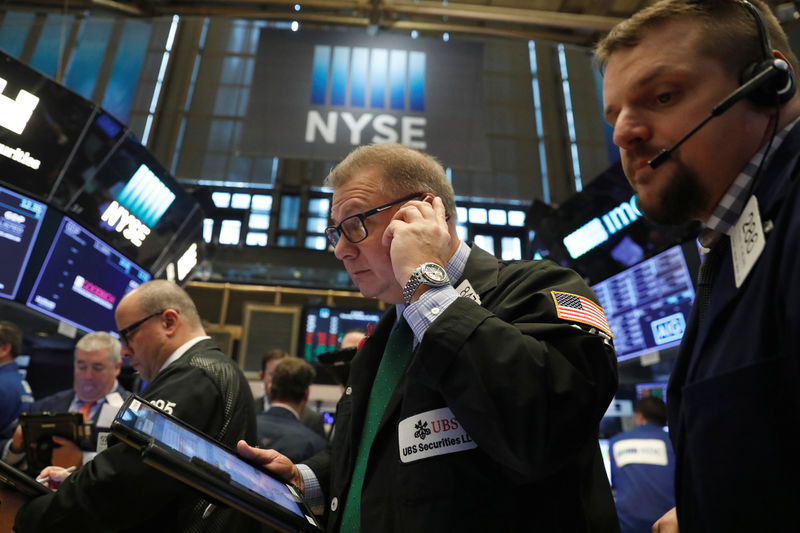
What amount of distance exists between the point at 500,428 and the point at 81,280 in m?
4.16

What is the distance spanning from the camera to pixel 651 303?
4.78 meters

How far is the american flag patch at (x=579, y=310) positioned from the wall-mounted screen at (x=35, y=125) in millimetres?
3524

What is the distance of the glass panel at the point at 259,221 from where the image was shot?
14562mm

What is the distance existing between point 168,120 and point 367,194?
1249cm

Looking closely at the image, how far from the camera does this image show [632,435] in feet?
12.7

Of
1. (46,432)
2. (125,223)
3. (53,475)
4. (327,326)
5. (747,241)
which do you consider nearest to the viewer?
(747,241)

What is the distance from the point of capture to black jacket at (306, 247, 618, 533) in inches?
41.4

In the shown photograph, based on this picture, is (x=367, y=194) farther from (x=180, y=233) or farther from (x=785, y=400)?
(x=180, y=233)

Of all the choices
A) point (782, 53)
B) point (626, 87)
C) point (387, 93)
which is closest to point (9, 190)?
point (387, 93)

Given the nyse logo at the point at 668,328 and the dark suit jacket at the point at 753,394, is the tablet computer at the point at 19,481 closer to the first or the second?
the dark suit jacket at the point at 753,394

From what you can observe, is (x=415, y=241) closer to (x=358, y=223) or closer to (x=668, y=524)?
(x=358, y=223)

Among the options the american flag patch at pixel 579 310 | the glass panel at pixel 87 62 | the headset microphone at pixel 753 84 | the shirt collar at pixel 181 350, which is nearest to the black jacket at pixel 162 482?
the shirt collar at pixel 181 350

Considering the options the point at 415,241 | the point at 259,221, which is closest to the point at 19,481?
the point at 415,241

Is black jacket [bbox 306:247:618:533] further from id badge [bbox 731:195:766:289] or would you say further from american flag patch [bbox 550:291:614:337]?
id badge [bbox 731:195:766:289]
